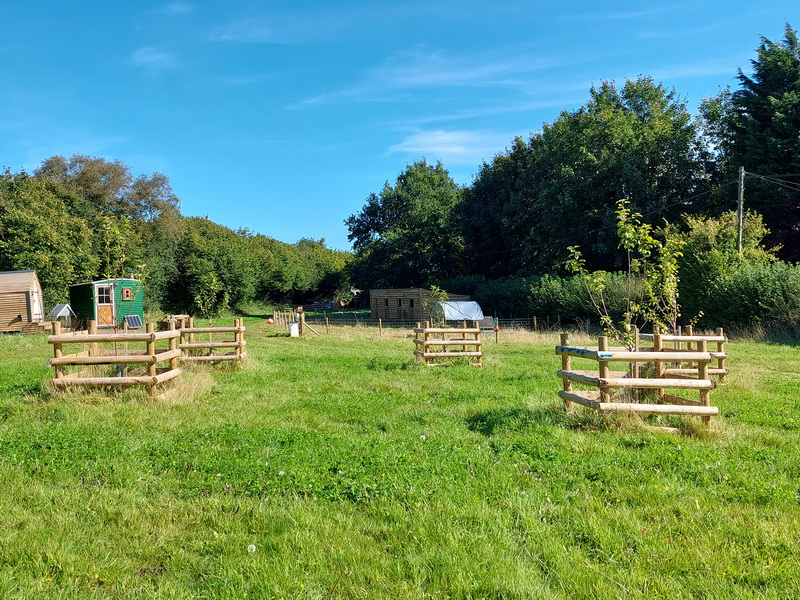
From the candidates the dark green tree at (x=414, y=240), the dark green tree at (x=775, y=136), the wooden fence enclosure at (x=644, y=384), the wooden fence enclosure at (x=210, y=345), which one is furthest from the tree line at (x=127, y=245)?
the dark green tree at (x=775, y=136)

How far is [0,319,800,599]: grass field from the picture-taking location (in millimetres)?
3428

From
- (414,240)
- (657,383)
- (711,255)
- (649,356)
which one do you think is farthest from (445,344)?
(414,240)

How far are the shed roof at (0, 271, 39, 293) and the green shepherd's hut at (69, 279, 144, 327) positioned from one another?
2.41 meters

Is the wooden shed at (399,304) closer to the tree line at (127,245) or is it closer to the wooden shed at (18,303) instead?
the tree line at (127,245)

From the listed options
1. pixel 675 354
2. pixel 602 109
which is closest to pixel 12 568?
pixel 675 354

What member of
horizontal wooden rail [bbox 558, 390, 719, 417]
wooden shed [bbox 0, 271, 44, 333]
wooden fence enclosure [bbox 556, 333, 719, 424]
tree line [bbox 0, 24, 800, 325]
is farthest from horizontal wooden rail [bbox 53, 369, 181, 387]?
wooden shed [bbox 0, 271, 44, 333]

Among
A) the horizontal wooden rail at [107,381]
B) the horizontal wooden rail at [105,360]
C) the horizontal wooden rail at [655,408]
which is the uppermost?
the horizontal wooden rail at [105,360]

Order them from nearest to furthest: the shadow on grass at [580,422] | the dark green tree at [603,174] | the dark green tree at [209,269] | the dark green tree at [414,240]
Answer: the shadow on grass at [580,422] → the dark green tree at [603,174] → the dark green tree at [209,269] → the dark green tree at [414,240]

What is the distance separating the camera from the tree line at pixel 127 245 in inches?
1423

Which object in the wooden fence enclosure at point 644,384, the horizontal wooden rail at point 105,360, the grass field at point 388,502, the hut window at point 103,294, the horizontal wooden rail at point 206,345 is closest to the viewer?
the grass field at point 388,502

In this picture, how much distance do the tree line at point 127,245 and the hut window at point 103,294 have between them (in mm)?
1547

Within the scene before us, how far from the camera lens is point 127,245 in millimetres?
36281

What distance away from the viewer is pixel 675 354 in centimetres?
693

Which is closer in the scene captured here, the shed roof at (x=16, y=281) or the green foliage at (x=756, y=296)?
the green foliage at (x=756, y=296)
